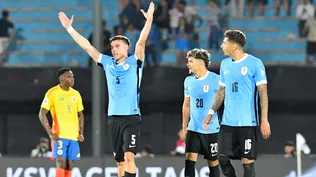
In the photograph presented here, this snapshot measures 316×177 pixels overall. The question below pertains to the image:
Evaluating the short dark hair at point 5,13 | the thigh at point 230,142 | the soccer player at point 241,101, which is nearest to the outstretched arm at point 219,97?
the soccer player at point 241,101

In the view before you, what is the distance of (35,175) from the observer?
1480 centimetres

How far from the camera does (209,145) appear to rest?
12.1 m

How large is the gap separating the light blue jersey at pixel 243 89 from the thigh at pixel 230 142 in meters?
0.09

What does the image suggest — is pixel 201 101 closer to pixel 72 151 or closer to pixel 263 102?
pixel 263 102

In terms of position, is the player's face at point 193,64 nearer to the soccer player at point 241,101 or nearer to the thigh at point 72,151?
the soccer player at point 241,101

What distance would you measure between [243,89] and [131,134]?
4.98 ft

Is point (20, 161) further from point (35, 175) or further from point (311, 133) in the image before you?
point (311, 133)

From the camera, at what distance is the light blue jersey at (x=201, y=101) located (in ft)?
39.4

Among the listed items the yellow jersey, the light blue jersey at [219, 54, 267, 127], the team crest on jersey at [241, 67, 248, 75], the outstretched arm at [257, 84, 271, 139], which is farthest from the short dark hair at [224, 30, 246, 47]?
the yellow jersey

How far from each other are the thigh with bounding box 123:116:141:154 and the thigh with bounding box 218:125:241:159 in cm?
108

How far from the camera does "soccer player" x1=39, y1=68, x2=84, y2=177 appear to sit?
1361 cm

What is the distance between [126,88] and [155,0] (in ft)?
27.3

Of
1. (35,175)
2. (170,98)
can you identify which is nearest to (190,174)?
Result: (35,175)

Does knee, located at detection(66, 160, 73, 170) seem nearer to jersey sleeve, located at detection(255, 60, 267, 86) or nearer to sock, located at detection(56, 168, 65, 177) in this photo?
sock, located at detection(56, 168, 65, 177)
